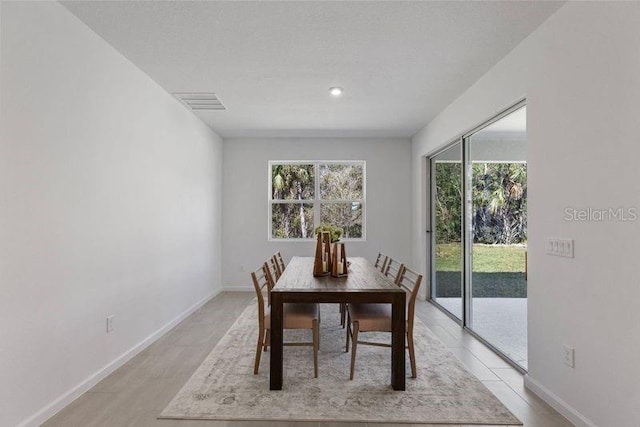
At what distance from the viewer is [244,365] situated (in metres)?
2.94

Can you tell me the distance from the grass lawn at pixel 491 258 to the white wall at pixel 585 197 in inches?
15.0

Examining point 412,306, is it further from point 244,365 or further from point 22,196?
point 22,196

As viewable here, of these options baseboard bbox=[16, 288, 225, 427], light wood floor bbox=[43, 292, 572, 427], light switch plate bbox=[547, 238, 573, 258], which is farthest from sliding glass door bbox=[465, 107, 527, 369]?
baseboard bbox=[16, 288, 225, 427]

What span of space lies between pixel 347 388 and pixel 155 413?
4.12 ft

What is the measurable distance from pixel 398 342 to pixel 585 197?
148 cm

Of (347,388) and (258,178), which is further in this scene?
(258,178)

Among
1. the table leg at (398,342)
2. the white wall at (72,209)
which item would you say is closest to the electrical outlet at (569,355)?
the table leg at (398,342)

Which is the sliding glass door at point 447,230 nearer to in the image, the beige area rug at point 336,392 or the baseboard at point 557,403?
the beige area rug at point 336,392

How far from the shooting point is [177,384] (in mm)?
2637

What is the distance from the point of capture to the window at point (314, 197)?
6180 mm

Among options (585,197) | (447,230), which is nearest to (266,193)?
(447,230)

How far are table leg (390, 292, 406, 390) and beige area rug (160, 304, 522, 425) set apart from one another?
0.08 m

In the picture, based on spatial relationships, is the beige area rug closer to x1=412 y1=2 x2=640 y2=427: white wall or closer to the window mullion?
x1=412 y1=2 x2=640 y2=427: white wall

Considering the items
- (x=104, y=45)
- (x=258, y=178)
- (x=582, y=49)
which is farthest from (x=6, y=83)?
(x=258, y=178)
